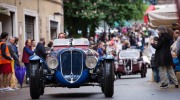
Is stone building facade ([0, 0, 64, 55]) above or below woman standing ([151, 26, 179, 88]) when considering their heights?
above

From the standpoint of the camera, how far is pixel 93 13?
35469 mm

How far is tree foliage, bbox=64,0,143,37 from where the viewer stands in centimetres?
3522

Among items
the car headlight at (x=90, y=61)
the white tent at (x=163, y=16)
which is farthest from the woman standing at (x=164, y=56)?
the white tent at (x=163, y=16)

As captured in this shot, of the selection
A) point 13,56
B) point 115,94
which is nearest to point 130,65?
point 13,56

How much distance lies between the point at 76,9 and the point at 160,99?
83.1ft

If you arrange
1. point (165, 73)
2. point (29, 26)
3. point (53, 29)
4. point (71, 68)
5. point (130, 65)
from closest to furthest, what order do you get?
point (71, 68) < point (165, 73) < point (130, 65) < point (29, 26) < point (53, 29)

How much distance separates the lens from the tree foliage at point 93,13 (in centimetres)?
3522

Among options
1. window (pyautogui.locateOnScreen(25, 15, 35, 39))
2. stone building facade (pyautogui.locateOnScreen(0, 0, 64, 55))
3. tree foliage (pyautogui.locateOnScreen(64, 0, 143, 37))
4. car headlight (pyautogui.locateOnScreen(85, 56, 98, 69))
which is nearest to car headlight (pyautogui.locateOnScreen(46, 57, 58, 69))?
car headlight (pyautogui.locateOnScreen(85, 56, 98, 69))

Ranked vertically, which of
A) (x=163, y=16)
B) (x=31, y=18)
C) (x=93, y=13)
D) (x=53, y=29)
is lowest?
(x=53, y=29)

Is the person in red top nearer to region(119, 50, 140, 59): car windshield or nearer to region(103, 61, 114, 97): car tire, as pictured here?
region(103, 61, 114, 97): car tire

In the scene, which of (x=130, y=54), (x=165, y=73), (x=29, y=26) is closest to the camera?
(x=165, y=73)

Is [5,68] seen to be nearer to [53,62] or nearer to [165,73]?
[53,62]

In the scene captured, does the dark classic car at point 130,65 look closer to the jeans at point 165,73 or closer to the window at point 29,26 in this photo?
the window at point 29,26

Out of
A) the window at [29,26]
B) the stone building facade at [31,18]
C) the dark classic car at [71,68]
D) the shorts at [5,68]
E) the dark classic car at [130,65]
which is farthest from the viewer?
the window at [29,26]
